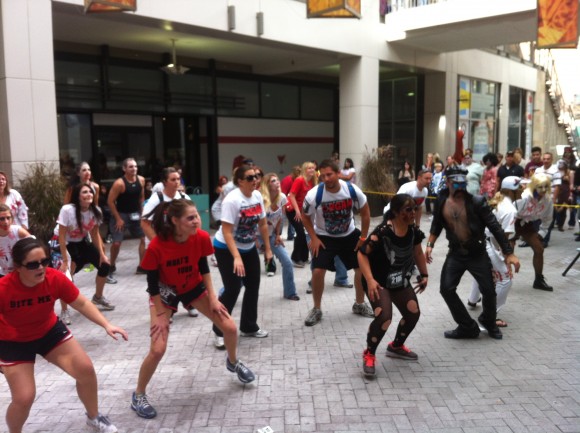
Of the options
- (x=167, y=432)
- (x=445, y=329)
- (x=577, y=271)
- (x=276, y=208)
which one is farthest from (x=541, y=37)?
(x=167, y=432)

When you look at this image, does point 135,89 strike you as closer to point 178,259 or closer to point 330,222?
point 330,222

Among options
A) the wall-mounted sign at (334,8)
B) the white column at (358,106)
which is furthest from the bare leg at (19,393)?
the white column at (358,106)

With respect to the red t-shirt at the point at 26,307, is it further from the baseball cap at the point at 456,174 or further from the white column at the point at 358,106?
the white column at the point at 358,106

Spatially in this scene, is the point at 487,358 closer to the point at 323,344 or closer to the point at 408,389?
the point at 408,389

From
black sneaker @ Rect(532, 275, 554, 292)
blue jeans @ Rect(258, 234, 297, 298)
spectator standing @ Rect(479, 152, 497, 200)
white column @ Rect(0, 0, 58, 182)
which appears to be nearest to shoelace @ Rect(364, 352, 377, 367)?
blue jeans @ Rect(258, 234, 297, 298)

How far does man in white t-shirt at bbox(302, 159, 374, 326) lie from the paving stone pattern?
65cm

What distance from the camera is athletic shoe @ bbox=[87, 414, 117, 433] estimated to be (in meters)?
3.70

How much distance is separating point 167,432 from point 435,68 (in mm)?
16687

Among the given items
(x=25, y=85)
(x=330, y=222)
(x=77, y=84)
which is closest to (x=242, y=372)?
(x=330, y=222)

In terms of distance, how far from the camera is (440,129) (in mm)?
19422

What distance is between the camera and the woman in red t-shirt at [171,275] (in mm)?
3904

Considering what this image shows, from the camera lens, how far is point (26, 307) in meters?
3.39

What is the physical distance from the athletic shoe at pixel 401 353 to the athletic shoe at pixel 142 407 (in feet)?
7.24

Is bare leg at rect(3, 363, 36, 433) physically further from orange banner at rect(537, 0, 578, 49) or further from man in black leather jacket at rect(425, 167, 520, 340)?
orange banner at rect(537, 0, 578, 49)
